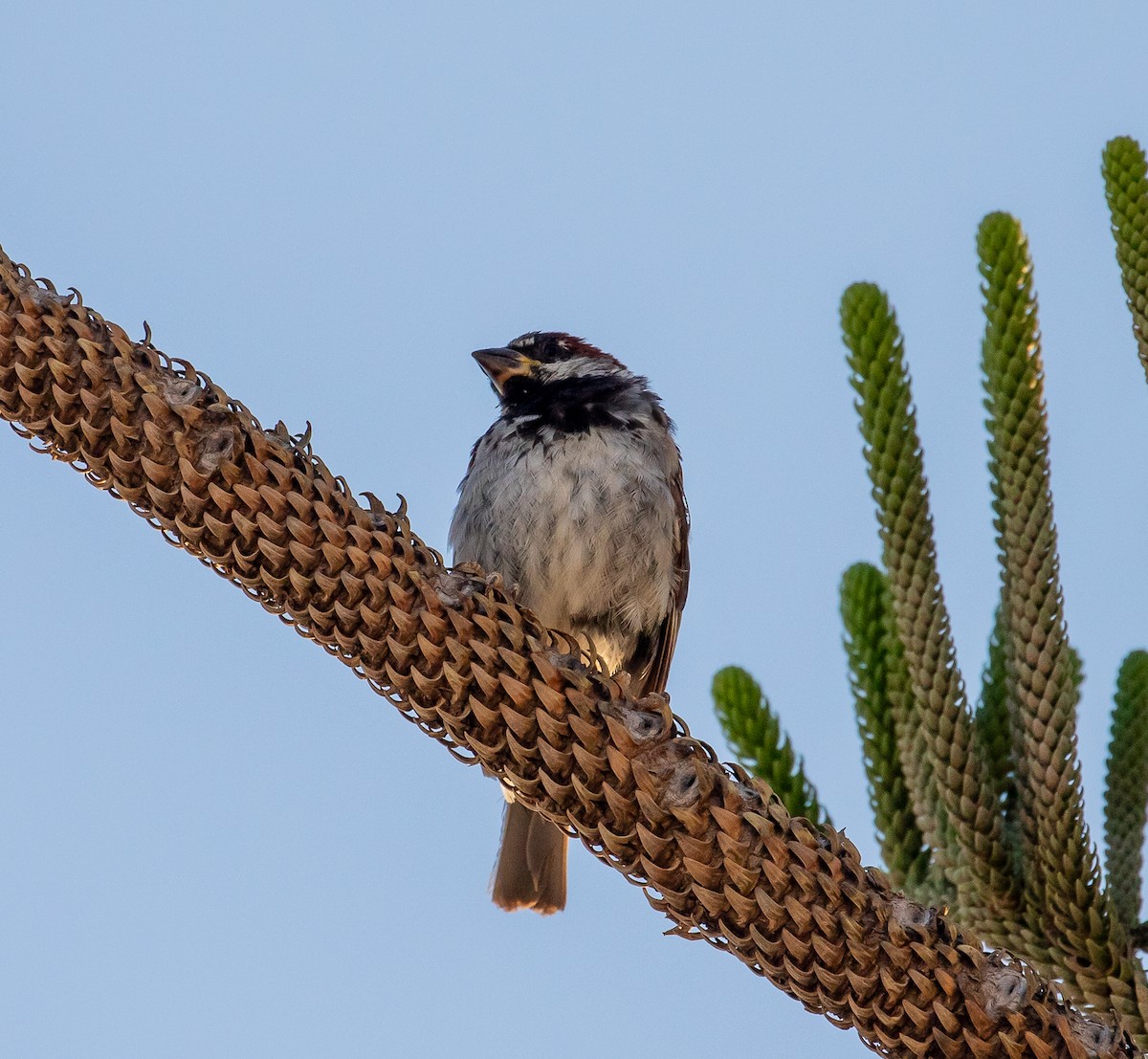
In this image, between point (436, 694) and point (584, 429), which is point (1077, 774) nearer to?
point (436, 694)

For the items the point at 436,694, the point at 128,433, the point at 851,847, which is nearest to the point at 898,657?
the point at 851,847

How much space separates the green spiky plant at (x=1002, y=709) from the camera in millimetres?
2691

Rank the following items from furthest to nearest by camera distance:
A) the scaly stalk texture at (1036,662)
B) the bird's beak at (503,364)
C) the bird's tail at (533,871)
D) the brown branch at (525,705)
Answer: the bird's beak at (503,364), the bird's tail at (533,871), the scaly stalk texture at (1036,662), the brown branch at (525,705)

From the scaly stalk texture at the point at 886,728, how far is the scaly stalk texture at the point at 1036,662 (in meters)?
0.28

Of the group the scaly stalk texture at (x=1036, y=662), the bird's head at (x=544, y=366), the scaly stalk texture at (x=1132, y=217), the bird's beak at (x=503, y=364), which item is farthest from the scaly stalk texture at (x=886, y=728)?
the bird's beak at (x=503, y=364)

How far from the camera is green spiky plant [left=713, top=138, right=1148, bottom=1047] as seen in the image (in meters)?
2.69

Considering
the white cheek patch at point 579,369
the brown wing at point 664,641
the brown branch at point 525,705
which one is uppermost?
the white cheek patch at point 579,369

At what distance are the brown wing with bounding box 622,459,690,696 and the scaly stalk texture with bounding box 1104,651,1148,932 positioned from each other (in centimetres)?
184

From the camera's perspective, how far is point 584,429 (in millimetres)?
4242

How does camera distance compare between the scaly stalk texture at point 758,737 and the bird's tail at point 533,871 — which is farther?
the bird's tail at point 533,871

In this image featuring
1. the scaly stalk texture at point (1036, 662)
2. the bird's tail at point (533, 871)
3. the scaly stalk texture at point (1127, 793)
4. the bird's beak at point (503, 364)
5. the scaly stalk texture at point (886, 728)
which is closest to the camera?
the scaly stalk texture at point (1036, 662)

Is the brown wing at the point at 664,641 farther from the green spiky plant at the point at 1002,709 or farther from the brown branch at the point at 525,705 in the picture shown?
the brown branch at the point at 525,705

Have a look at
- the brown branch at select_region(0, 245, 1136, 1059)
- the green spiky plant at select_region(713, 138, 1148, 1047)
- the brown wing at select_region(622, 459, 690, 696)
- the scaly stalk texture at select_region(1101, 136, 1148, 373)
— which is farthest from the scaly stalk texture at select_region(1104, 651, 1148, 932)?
the brown wing at select_region(622, 459, 690, 696)

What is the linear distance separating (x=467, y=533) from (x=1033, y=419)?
6.48 feet
